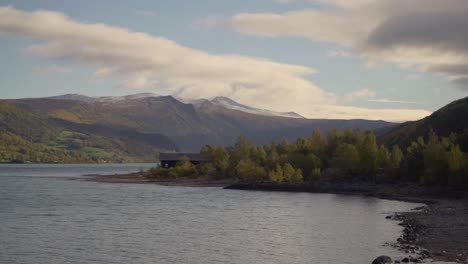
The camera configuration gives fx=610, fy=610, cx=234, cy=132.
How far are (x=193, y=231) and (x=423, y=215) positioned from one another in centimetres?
3015

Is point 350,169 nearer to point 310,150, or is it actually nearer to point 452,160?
point 310,150

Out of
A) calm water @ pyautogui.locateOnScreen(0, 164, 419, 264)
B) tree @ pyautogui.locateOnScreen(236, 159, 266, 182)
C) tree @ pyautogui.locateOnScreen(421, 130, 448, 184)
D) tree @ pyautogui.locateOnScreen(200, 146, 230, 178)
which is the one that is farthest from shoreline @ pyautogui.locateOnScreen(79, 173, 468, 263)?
tree @ pyautogui.locateOnScreen(200, 146, 230, 178)

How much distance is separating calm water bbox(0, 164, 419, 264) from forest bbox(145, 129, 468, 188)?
665 inches

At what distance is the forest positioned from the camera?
375 feet

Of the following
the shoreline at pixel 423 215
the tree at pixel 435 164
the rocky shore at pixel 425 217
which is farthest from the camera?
the tree at pixel 435 164

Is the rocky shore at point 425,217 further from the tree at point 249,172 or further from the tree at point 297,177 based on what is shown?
the tree at point 249,172

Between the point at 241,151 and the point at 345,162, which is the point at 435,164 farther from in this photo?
the point at 241,151

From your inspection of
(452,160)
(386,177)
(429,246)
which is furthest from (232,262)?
(386,177)

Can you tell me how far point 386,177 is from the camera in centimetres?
13500

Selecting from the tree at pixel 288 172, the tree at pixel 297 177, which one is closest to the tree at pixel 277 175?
the tree at pixel 288 172

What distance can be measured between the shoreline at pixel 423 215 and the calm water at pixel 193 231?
2267 mm

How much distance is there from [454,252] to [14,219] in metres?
52.4

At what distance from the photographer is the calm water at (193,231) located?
49500mm

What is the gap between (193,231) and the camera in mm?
64938
